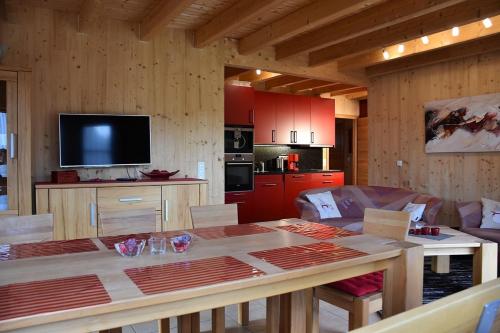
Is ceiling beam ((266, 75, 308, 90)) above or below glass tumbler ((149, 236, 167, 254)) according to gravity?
above

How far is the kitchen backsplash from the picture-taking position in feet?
24.9

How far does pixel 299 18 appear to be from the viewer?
4.14 meters

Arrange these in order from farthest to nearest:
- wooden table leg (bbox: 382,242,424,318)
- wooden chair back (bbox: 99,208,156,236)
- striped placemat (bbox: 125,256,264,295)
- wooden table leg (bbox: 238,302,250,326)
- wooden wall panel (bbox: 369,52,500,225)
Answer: wooden wall panel (bbox: 369,52,500,225) < wooden table leg (bbox: 238,302,250,326) < wooden chair back (bbox: 99,208,156,236) < wooden table leg (bbox: 382,242,424,318) < striped placemat (bbox: 125,256,264,295)

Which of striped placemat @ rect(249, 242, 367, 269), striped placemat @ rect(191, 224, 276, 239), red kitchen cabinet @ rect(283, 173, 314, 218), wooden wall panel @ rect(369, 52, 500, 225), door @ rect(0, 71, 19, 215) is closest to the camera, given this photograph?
striped placemat @ rect(249, 242, 367, 269)

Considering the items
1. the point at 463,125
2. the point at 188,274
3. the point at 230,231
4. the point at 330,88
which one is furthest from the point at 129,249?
the point at 330,88

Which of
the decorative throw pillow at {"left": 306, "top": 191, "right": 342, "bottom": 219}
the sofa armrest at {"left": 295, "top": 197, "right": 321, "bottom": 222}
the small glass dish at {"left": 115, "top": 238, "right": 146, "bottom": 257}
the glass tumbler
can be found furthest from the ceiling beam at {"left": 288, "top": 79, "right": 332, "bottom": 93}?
the small glass dish at {"left": 115, "top": 238, "right": 146, "bottom": 257}

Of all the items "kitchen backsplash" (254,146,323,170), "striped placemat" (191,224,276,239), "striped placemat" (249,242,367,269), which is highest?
"kitchen backsplash" (254,146,323,170)

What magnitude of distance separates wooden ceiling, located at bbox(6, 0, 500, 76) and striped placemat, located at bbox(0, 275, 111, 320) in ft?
9.05

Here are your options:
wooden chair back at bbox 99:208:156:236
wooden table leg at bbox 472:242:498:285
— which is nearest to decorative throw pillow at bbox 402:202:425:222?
wooden table leg at bbox 472:242:498:285

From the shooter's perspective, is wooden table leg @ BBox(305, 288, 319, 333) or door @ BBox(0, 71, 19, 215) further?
door @ BBox(0, 71, 19, 215)

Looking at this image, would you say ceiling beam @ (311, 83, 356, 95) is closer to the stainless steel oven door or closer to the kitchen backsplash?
the kitchen backsplash

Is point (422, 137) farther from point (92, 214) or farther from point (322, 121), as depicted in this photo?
point (92, 214)

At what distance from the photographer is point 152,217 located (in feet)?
8.50

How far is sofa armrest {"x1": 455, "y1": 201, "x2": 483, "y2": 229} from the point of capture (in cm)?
464
